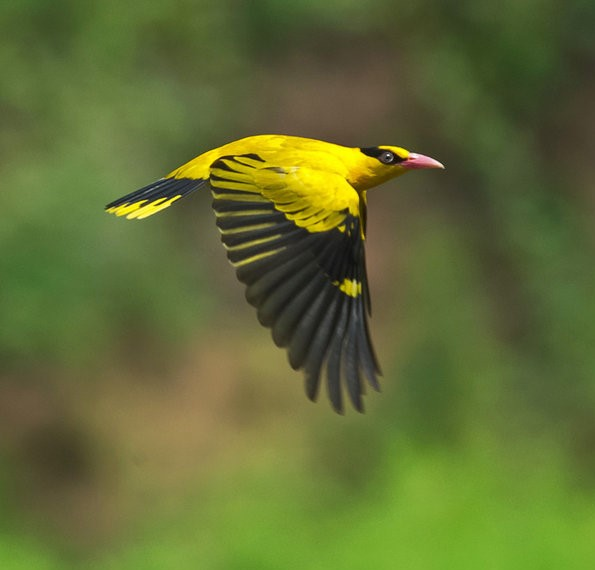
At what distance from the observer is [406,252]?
10.6 metres

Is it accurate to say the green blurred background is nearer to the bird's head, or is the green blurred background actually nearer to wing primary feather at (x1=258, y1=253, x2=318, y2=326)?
wing primary feather at (x1=258, y1=253, x2=318, y2=326)

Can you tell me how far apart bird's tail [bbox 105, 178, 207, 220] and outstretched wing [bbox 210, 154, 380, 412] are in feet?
0.57

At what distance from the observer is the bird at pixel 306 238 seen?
4.16 metres

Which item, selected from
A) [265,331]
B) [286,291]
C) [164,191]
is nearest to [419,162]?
[286,291]

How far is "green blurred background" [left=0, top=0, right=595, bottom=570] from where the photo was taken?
8.22 m

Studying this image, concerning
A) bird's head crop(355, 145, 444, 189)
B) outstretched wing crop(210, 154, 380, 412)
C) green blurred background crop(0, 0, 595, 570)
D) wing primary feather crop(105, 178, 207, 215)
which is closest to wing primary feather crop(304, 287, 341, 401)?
outstretched wing crop(210, 154, 380, 412)

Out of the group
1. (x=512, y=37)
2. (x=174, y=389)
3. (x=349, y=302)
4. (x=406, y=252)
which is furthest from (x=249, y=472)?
(x=349, y=302)

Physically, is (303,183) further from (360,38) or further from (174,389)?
(360,38)

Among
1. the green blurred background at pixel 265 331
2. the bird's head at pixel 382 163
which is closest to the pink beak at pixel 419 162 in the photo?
the bird's head at pixel 382 163

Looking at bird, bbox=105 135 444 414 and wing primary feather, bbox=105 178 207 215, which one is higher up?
wing primary feather, bbox=105 178 207 215

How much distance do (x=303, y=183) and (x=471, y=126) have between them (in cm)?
648

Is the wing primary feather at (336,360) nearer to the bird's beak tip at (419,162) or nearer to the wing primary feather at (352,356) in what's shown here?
the wing primary feather at (352,356)

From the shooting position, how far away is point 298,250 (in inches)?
169

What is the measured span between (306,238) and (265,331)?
5.52 meters
